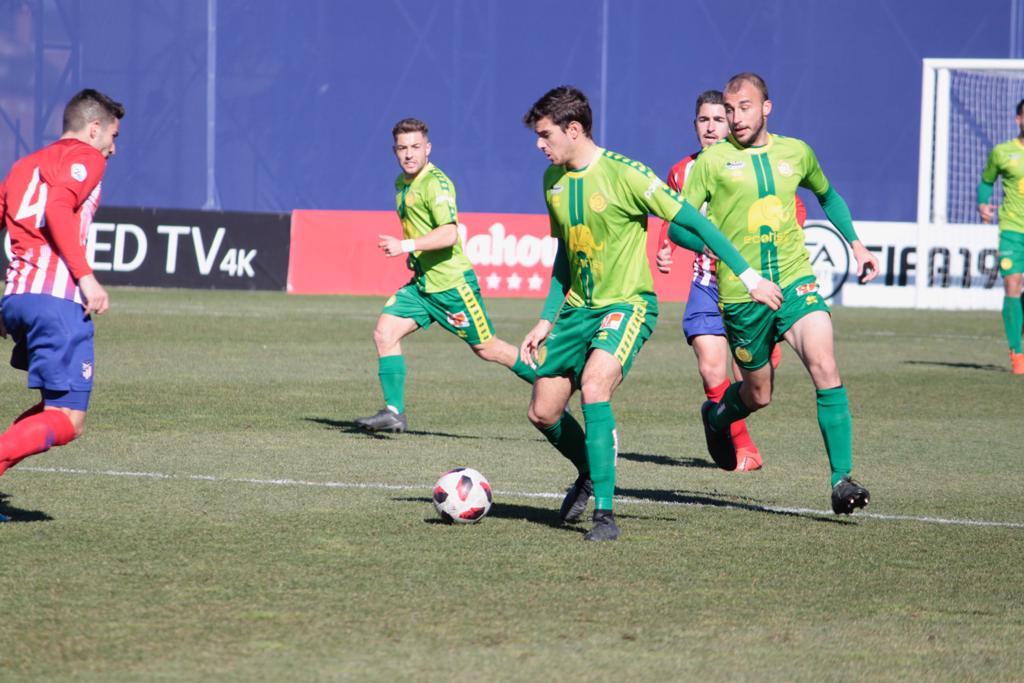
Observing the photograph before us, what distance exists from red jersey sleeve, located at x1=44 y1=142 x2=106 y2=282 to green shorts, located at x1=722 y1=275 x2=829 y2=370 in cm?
297

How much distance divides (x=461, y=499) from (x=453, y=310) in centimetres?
401

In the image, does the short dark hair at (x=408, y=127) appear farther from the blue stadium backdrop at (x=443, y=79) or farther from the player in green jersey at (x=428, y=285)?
the blue stadium backdrop at (x=443, y=79)

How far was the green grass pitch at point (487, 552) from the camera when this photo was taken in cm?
457

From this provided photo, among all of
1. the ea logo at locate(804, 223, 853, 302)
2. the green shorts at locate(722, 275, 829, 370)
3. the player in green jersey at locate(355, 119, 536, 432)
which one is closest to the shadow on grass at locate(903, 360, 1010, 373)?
the player in green jersey at locate(355, 119, 536, 432)

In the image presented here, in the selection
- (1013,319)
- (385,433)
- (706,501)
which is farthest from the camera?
(1013,319)

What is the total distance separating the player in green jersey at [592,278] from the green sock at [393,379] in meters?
3.49

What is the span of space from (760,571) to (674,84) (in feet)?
93.7

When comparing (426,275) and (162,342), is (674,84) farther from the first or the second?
(426,275)

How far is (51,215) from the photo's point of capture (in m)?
6.15

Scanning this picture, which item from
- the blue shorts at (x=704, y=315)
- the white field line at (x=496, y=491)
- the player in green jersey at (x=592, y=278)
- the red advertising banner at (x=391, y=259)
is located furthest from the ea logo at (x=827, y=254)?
the player in green jersey at (x=592, y=278)

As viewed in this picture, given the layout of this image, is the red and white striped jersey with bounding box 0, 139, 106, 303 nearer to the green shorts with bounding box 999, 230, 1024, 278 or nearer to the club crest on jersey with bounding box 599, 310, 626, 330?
the club crest on jersey with bounding box 599, 310, 626, 330

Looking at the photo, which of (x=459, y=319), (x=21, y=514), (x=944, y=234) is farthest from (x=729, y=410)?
(x=944, y=234)

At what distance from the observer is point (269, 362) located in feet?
47.6

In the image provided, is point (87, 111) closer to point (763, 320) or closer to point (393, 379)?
point (763, 320)
